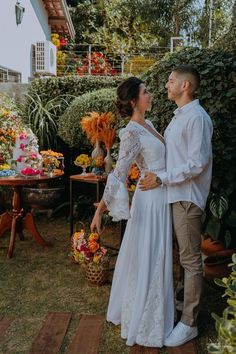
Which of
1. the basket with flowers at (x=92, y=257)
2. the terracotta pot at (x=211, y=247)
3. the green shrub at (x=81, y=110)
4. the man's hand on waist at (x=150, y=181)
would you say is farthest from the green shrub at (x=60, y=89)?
the man's hand on waist at (x=150, y=181)

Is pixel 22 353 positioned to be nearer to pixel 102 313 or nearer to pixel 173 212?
pixel 102 313

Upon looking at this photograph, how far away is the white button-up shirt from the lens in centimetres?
232

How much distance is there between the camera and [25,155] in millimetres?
4648

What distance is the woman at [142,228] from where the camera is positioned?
2.51 metres

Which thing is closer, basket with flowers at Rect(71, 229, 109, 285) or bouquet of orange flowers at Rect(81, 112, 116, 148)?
basket with flowers at Rect(71, 229, 109, 285)

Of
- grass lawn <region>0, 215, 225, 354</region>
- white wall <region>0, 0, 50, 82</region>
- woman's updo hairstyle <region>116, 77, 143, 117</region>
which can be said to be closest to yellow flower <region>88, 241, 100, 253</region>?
grass lawn <region>0, 215, 225, 354</region>

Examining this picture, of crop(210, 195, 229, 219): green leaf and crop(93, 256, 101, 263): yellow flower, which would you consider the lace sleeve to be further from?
crop(93, 256, 101, 263): yellow flower

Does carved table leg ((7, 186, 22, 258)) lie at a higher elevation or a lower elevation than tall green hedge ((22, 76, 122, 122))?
lower

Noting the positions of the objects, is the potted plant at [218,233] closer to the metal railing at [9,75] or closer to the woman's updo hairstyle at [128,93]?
the woman's updo hairstyle at [128,93]

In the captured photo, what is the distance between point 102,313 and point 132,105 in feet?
5.19

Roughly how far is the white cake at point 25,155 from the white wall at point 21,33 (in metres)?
3.52

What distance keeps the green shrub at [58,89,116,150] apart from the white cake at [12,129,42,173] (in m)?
1.31

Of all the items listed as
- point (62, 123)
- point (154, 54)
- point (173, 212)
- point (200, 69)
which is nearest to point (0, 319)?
point (173, 212)

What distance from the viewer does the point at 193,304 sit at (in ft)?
8.25
